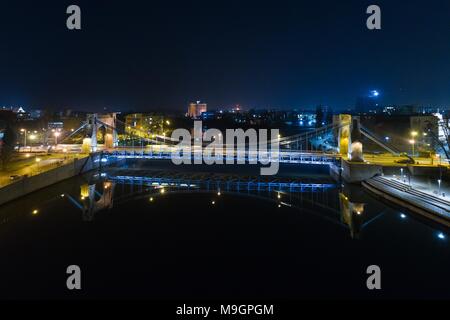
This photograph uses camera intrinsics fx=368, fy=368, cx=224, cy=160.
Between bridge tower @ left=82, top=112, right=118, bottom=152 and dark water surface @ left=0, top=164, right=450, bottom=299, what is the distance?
719 centimetres

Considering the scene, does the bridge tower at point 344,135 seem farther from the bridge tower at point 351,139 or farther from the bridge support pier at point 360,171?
the bridge support pier at point 360,171

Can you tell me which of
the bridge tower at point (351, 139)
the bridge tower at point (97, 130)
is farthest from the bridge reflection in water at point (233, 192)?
the bridge tower at point (97, 130)

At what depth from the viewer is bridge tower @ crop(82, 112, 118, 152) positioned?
1859 cm

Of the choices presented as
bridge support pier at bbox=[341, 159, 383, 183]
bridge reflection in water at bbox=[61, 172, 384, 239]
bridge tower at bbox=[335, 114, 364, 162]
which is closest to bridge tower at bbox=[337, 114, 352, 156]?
bridge tower at bbox=[335, 114, 364, 162]

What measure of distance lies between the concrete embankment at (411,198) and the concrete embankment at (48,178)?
10438mm

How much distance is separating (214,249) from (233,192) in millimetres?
6126

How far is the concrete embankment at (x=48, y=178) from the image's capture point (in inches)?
392

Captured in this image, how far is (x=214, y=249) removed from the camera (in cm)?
694

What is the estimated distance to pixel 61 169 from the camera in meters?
13.8

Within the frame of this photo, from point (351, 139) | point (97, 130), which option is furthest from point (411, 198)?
point (97, 130)

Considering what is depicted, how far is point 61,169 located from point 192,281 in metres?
10.2

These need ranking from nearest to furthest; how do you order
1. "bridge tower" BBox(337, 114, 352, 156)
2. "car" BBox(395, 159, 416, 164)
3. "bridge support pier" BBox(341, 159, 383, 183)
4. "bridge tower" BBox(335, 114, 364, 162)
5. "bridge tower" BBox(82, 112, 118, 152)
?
"bridge support pier" BBox(341, 159, 383, 183) → "car" BBox(395, 159, 416, 164) → "bridge tower" BBox(335, 114, 364, 162) → "bridge tower" BBox(337, 114, 352, 156) → "bridge tower" BBox(82, 112, 118, 152)

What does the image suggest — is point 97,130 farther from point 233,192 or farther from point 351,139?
point 351,139

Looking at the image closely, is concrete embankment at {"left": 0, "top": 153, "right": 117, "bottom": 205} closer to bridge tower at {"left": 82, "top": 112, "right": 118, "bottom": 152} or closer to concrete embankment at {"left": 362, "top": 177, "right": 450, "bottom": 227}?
bridge tower at {"left": 82, "top": 112, "right": 118, "bottom": 152}
